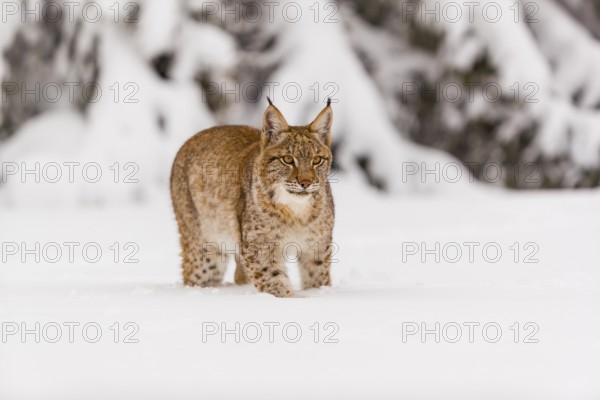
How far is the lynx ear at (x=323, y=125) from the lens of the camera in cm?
450

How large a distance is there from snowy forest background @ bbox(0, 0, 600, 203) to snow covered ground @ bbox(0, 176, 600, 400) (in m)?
2.86

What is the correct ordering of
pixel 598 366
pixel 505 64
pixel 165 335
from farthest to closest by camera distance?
pixel 505 64 → pixel 165 335 → pixel 598 366

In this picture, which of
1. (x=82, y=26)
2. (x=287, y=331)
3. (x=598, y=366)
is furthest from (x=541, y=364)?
(x=82, y=26)

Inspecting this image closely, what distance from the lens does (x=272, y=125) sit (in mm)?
4480

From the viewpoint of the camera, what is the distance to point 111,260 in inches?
269

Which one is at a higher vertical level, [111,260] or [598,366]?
[598,366]

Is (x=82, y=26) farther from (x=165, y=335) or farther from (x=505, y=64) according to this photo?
(x=165, y=335)

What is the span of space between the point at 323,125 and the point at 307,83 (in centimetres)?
551

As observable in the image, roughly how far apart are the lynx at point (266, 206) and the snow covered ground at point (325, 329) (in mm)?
167

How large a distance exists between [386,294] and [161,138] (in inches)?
199
